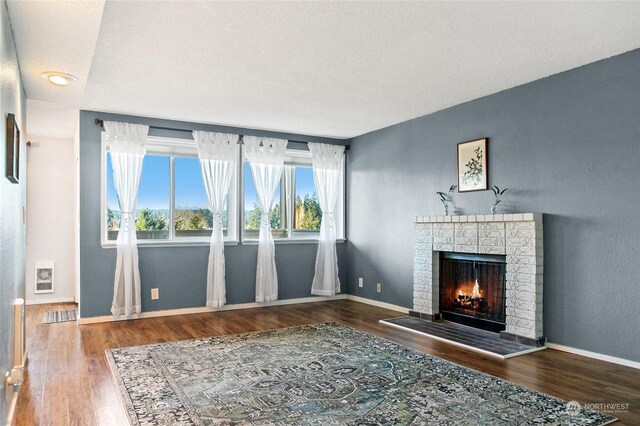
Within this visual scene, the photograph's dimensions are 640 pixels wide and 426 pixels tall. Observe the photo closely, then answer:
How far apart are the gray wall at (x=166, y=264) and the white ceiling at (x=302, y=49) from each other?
0.60m

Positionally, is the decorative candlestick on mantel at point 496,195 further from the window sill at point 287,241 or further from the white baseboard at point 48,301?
the white baseboard at point 48,301

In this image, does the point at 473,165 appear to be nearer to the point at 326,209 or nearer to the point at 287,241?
the point at 326,209

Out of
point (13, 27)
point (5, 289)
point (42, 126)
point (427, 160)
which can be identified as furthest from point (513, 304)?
point (42, 126)

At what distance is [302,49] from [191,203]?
317 cm

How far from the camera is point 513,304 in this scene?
418cm

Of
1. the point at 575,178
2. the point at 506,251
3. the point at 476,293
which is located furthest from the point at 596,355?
the point at 575,178

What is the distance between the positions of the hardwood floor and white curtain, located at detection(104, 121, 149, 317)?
0.28 meters

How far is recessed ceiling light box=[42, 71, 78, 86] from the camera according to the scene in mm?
3488

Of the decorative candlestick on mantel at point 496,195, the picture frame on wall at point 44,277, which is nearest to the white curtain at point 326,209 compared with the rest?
the decorative candlestick on mantel at point 496,195

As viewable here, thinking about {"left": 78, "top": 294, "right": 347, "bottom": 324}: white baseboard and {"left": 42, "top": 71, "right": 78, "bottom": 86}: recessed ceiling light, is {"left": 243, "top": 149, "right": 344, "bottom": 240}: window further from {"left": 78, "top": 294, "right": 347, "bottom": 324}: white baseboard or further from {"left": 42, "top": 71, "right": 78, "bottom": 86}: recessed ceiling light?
{"left": 42, "top": 71, "right": 78, "bottom": 86}: recessed ceiling light

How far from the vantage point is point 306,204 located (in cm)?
671

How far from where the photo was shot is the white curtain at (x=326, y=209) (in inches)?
254

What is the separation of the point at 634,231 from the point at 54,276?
715cm

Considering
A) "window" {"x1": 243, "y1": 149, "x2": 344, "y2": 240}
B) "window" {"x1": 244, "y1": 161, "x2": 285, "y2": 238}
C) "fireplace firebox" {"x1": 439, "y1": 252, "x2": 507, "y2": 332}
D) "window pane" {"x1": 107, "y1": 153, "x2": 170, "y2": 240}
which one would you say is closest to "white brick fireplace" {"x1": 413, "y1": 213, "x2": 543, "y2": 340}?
"fireplace firebox" {"x1": 439, "y1": 252, "x2": 507, "y2": 332}
